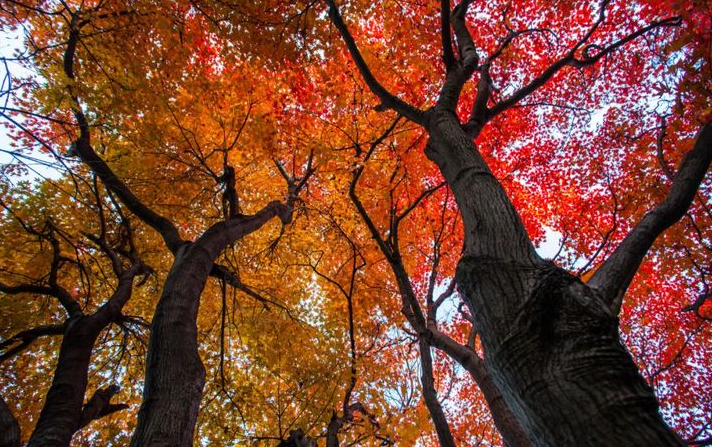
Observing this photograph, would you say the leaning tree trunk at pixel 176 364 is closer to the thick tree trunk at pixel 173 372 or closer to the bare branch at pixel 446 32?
the thick tree trunk at pixel 173 372

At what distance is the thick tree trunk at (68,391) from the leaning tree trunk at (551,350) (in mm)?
4641

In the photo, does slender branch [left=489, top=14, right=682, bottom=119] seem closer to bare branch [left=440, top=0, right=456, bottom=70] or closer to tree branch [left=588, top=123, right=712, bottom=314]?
bare branch [left=440, top=0, right=456, bottom=70]

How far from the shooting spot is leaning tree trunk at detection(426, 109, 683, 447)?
4.60 feet

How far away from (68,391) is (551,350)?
5290 millimetres

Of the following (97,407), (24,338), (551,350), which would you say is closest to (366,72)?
(551,350)

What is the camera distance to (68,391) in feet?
13.9

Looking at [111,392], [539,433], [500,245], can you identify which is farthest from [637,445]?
[111,392]

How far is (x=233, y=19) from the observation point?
5641mm

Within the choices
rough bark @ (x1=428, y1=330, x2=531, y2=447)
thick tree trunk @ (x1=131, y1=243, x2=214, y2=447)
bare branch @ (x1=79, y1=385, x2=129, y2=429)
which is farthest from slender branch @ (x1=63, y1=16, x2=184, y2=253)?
rough bark @ (x1=428, y1=330, x2=531, y2=447)

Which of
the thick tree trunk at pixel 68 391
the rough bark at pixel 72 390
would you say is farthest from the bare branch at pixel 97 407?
the thick tree trunk at pixel 68 391

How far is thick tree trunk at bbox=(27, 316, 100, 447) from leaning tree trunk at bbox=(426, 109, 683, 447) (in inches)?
183

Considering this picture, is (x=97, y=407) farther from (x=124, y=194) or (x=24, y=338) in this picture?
(x=124, y=194)

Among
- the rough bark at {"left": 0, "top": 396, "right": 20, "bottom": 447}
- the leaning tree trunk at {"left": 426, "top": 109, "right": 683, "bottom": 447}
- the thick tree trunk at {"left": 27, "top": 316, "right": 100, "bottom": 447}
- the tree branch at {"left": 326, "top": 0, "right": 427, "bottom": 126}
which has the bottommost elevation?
the leaning tree trunk at {"left": 426, "top": 109, "right": 683, "bottom": 447}

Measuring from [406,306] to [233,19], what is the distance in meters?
5.57
